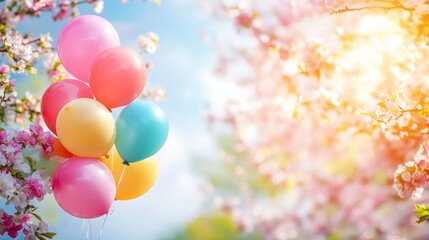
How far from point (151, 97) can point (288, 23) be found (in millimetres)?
4480

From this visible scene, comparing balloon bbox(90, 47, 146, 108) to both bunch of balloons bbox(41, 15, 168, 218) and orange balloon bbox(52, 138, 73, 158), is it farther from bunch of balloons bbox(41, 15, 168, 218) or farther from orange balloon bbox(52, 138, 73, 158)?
orange balloon bbox(52, 138, 73, 158)

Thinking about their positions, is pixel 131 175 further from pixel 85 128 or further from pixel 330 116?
pixel 330 116

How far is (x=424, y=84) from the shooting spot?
3.56 meters

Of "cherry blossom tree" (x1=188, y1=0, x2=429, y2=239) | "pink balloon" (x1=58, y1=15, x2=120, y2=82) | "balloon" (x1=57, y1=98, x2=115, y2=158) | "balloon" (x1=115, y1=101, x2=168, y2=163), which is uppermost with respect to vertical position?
"cherry blossom tree" (x1=188, y1=0, x2=429, y2=239)

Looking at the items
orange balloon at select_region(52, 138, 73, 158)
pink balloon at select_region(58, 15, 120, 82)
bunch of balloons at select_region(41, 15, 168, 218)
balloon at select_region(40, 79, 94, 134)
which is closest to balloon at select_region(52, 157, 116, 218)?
bunch of balloons at select_region(41, 15, 168, 218)

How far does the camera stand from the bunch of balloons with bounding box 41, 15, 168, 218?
331 centimetres

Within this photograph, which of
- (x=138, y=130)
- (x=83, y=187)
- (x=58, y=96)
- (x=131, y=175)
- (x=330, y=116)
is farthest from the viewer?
(x=330, y=116)

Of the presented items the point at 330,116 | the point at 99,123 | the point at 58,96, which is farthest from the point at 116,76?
the point at 330,116

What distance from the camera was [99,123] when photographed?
3.32 m

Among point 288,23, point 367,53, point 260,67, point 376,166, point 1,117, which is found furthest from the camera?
point 260,67

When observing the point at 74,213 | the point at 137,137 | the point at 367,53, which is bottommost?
the point at 74,213

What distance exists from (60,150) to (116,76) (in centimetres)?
64

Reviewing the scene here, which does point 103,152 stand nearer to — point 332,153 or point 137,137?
point 137,137

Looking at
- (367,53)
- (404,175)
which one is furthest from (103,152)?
(367,53)
